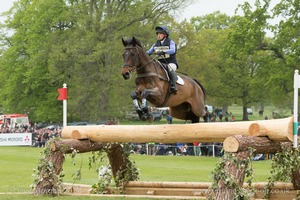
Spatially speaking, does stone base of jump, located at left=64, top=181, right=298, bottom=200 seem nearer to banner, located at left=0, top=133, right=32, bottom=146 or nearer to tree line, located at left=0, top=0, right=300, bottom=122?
banner, located at left=0, top=133, right=32, bottom=146

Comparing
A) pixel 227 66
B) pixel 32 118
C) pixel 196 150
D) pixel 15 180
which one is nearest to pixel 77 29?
pixel 32 118

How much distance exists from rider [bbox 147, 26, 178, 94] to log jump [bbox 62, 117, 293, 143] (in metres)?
1.05

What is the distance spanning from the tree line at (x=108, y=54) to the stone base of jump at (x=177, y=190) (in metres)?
26.6

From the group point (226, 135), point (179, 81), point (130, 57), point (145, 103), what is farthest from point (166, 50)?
point (226, 135)

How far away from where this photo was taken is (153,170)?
2066cm

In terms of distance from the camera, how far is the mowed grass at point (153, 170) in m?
16.8

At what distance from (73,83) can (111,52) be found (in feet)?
19.0

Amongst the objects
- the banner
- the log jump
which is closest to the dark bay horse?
the log jump

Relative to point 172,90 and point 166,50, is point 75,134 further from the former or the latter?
point 166,50

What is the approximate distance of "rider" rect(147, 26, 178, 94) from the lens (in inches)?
430

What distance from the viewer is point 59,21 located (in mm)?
49844

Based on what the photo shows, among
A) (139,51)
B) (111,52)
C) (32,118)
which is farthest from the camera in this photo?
(32,118)

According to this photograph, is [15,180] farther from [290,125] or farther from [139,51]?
[290,125]

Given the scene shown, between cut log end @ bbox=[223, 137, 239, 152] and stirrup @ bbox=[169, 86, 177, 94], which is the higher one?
stirrup @ bbox=[169, 86, 177, 94]
